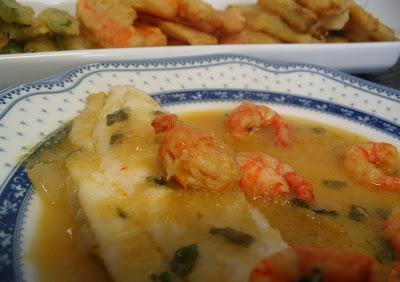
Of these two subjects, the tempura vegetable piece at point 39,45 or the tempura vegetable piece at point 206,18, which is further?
the tempura vegetable piece at point 206,18

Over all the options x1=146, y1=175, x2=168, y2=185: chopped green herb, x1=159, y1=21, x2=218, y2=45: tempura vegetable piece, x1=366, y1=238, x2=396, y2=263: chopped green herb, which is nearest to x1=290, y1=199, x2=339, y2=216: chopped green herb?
x1=366, y1=238, x2=396, y2=263: chopped green herb

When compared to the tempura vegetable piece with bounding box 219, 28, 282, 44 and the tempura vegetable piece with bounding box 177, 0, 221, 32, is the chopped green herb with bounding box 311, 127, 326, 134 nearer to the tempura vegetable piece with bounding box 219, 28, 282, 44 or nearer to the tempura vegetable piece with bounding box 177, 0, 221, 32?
the tempura vegetable piece with bounding box 219, 28, 282, 44

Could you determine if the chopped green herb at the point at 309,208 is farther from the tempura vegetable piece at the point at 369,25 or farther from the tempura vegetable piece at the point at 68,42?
the tempura vegetable piece at the point at 369,25

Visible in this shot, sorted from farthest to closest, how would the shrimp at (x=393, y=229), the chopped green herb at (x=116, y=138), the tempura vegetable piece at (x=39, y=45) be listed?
the tempura vegetable piece at (x=39, y=45) → the chopped green herb at (x=116, y=138) → the shrimp at (x=393, y=229)

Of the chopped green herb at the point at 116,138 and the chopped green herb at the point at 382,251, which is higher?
the chopped green herb at the point at 116,138

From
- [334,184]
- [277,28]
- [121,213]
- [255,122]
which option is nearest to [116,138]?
[121,213]

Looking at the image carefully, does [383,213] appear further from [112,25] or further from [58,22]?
[58,22]

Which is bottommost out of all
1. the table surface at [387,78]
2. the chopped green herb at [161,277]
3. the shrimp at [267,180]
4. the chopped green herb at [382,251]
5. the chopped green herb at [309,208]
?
the table surface at [387,78]

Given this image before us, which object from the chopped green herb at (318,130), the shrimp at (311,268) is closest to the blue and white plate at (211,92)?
the chopped green herb at (318,130)
